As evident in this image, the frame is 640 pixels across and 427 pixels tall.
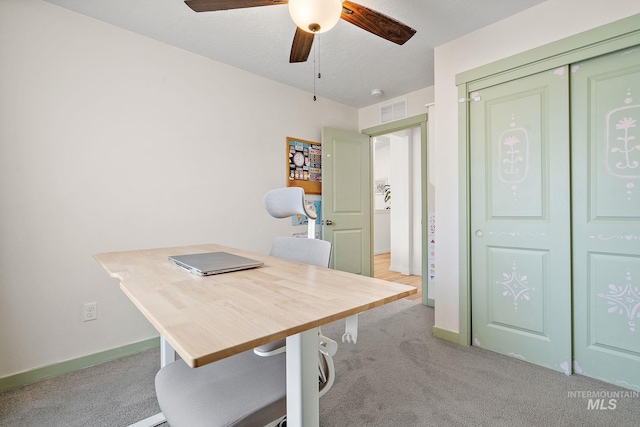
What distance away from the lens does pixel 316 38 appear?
2283mm

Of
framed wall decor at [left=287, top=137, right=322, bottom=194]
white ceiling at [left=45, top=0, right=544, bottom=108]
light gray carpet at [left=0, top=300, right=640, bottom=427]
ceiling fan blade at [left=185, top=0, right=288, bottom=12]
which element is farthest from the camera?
framed wall decor at [left=287, top=137, right=322, bottom=194]

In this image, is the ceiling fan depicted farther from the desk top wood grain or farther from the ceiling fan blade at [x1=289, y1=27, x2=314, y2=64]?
the desk top wood grain

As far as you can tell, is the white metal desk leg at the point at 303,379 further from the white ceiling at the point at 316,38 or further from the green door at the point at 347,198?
the green door at the point at 347,198

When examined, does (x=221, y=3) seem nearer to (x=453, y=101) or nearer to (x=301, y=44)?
(x=301, y=44)

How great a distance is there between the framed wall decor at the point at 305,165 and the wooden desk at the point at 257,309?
231 cm

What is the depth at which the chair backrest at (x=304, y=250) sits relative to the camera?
128 centimetres

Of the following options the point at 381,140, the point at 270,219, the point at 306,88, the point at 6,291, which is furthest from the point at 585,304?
the point at 381,140

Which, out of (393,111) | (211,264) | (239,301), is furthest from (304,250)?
(393,111)

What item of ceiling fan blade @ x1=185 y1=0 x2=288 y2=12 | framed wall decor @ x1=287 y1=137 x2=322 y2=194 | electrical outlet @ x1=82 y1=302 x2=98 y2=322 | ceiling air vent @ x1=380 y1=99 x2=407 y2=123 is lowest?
electrical outlet @ x1=82 y1=302 x2=98 y2=322

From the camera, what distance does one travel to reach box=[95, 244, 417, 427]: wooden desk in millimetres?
544

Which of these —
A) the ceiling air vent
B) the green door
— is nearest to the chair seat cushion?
the green door

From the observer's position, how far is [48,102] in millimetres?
1936

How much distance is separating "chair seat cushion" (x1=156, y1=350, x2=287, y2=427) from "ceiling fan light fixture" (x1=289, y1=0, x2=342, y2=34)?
4.74 feet

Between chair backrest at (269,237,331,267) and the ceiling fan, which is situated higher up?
the ceiling fan
